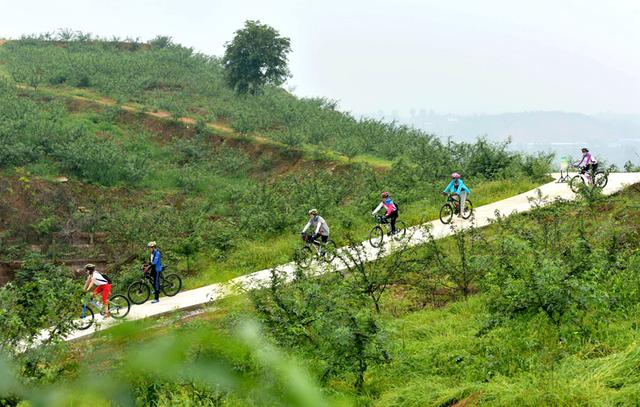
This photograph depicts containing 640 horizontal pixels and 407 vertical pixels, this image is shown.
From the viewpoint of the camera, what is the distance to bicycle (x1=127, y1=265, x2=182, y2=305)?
14.9 meters

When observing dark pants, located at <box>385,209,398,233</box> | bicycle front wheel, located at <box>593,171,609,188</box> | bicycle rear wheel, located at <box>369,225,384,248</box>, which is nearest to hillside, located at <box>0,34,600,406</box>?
bicycle rear wheel, located at <box>369,225,384,248</box>

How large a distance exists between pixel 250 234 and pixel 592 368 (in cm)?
1426

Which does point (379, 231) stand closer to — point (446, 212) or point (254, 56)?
point (446, 212)

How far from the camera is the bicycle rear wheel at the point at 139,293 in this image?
14.9 m

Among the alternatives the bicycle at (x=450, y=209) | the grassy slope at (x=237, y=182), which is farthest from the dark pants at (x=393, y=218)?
the bicycle at (x=450, y=209)

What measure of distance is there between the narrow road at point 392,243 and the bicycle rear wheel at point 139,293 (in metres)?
0.36

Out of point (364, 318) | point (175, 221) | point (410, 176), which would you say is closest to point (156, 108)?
point (175, 221)

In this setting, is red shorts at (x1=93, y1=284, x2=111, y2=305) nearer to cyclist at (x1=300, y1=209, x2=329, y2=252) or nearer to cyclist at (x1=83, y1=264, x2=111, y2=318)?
cyclist at (x1=83, y1=264, x2=111, y2=318)

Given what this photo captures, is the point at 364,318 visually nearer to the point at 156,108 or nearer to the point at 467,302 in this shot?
the point at 467,302

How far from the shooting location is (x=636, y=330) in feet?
25.7

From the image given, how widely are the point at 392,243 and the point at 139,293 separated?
6.61 meters

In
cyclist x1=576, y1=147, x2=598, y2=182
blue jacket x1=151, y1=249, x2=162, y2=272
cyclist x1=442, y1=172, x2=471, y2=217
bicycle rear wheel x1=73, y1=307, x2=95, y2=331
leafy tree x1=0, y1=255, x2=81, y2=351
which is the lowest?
bicycle rear wheel x1=73, y1=307, x2=95, y2=331

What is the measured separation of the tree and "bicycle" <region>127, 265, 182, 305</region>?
2756 centimetres

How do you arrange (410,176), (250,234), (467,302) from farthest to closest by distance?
1. (410,176)
2. (250,234)
3. (467,302)
